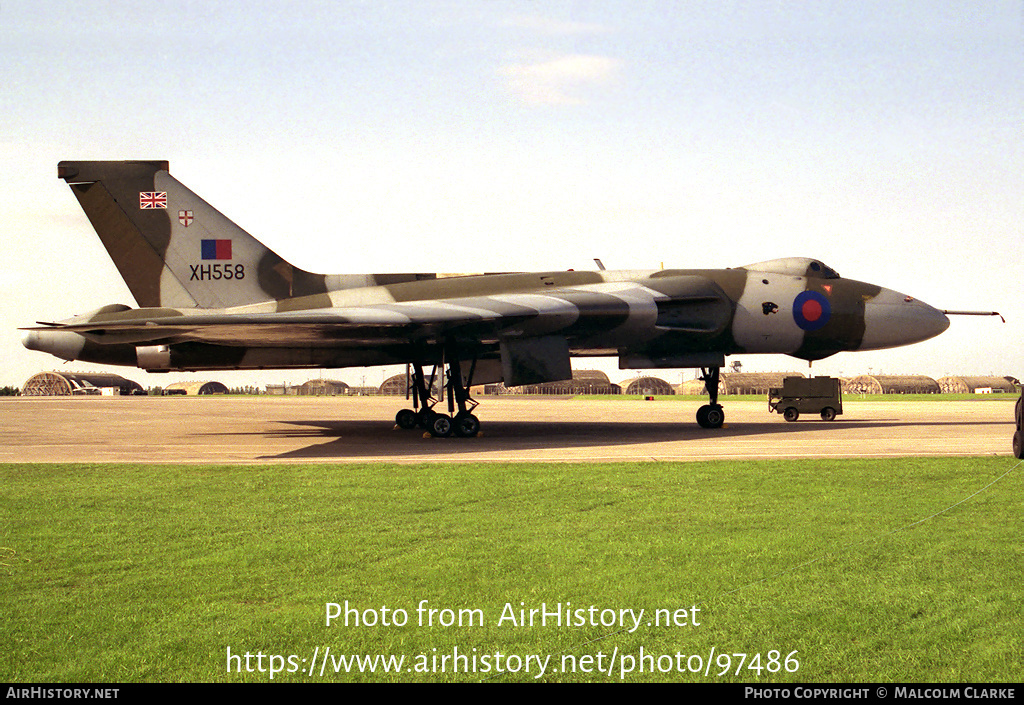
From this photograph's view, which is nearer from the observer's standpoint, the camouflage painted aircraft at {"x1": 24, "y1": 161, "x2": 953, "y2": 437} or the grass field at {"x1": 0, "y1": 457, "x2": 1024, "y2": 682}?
the grass field at {"x1": 0, "y1": 457, "x2": 1024, "y2": 682}

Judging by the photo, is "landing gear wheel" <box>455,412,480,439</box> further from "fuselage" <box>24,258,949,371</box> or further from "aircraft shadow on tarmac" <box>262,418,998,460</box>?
"fuselage" <box>24,258,949,371</box>

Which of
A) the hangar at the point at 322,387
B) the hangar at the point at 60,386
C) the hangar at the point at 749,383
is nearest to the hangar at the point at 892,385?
the hangar at the point at 749,383

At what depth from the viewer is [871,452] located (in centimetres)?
1423

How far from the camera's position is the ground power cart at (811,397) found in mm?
26812

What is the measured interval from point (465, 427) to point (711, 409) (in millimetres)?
7092

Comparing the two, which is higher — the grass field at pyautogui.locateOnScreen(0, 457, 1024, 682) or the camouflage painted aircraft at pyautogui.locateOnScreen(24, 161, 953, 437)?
the camouflage painted aircraft at pyautogui.locateOnScreen(24, 161, 953, 437)

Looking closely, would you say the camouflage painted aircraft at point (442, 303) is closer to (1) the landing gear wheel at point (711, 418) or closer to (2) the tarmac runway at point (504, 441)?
(1) the landing gear wheel at point (711, 418)

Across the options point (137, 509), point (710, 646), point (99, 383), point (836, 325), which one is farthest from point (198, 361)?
point (99, 383)

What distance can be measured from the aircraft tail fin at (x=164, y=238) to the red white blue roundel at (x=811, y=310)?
1407cm

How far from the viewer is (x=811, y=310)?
21.6 metres

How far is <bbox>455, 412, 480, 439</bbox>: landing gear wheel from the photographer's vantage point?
1950 centimetres

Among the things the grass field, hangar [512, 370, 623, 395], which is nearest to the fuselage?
the grass field

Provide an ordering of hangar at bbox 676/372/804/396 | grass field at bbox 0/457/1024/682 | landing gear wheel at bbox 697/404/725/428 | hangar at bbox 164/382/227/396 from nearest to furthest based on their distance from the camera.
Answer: grass field at bbox 0/457/1024/682 < landing gear wheel at bbox 697/404/725/428 < hangar at bbox 676/372/804/396 < hangar at bbox 164/382/227/396

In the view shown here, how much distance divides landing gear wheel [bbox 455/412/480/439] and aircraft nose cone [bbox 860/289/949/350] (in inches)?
431
